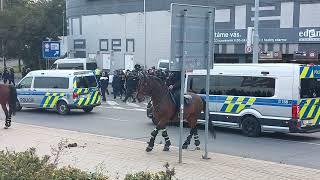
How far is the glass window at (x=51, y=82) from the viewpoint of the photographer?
22641 millimetres

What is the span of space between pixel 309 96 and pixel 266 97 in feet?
4.04

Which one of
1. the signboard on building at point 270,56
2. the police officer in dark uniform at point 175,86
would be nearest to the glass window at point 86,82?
the police officer in dark uniform at point 175,86

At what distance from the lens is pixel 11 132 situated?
15883 mm

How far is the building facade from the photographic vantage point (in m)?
30.4

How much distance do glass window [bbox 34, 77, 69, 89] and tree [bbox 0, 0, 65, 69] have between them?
1299 inches

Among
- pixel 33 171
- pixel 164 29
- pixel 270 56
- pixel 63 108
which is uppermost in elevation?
pixel 164 29

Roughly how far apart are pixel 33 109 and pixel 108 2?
69.8 ft

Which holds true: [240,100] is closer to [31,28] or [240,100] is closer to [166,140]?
[166,140]

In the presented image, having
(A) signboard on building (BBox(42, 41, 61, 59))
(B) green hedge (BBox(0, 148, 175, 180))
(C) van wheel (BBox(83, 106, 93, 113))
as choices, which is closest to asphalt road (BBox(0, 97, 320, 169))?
(C) van wheel (BBox(83, 106, 93, 113))

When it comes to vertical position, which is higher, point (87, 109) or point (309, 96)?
point (309, 96)

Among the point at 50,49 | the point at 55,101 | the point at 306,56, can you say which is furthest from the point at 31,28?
the point at 55,101

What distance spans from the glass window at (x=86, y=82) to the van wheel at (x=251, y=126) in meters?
8.84

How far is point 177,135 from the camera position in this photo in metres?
16.2

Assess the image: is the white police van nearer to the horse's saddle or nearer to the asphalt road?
the asphalt road
